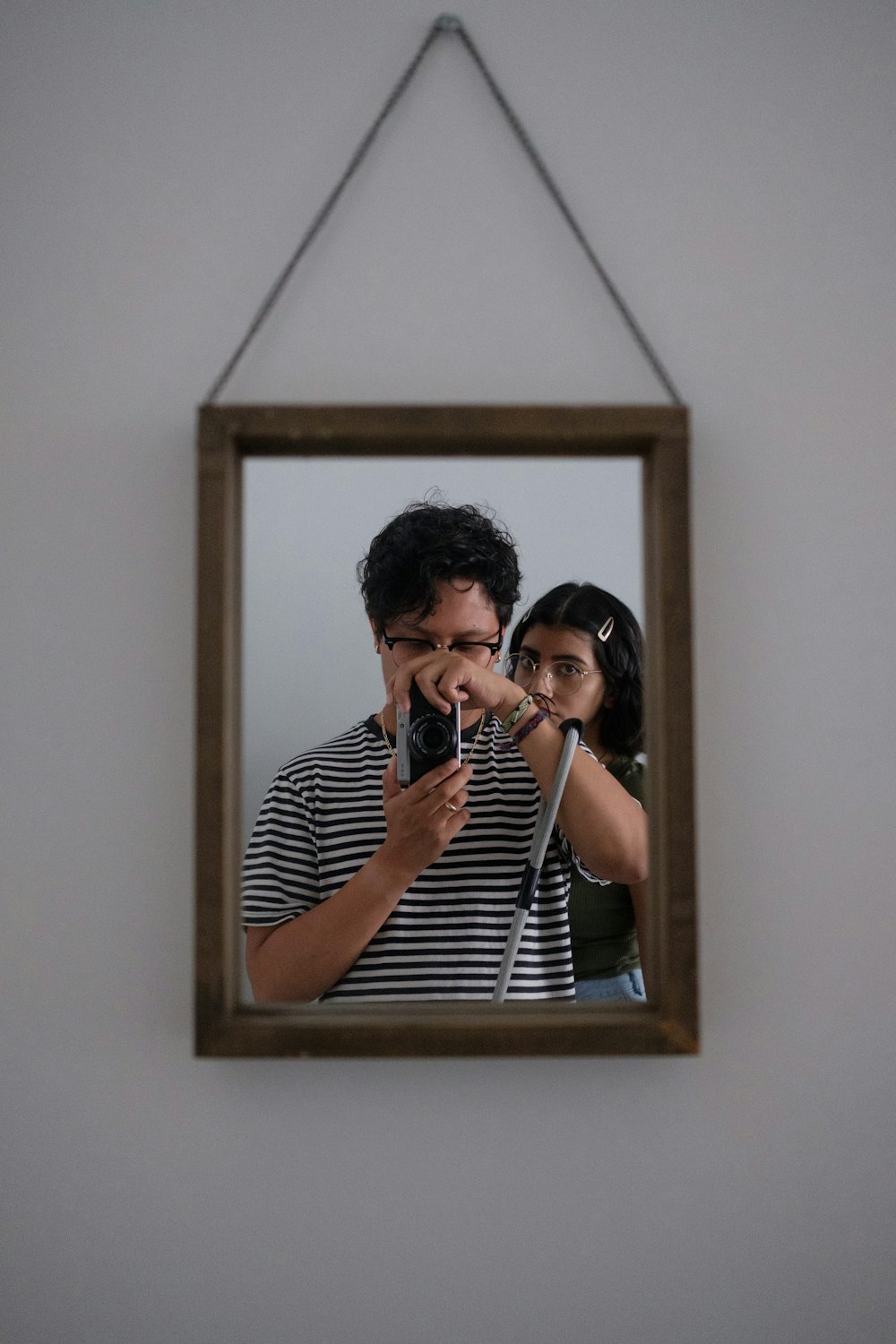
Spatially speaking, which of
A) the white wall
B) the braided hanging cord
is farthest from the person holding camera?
the braided hanging cord

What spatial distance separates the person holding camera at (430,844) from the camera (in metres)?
0.74

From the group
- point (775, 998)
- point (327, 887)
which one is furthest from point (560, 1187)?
point (327, 887)

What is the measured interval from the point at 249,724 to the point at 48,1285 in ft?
1.73

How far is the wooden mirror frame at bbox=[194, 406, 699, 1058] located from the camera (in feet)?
1.90

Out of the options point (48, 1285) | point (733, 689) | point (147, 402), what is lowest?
point (48, 1285)

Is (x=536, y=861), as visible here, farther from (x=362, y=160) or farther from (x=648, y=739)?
(x=362, y=160)

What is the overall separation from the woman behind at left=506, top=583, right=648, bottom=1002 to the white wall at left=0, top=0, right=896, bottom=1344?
0.39 m

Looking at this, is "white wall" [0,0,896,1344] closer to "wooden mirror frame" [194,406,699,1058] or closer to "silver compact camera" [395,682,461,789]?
"wooden mirror frame" [194,406,699,1058]

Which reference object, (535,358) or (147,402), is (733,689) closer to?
(535,358)

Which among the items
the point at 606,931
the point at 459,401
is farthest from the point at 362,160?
the point at 606,931

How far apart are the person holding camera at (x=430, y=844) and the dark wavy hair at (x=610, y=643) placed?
181mm

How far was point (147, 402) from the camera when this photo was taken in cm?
63

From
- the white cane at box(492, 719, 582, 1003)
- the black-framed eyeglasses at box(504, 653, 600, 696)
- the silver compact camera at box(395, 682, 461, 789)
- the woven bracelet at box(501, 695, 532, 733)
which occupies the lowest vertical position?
the white cane at box(492, 719, 582, 1003)

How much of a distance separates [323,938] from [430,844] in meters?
0.12
